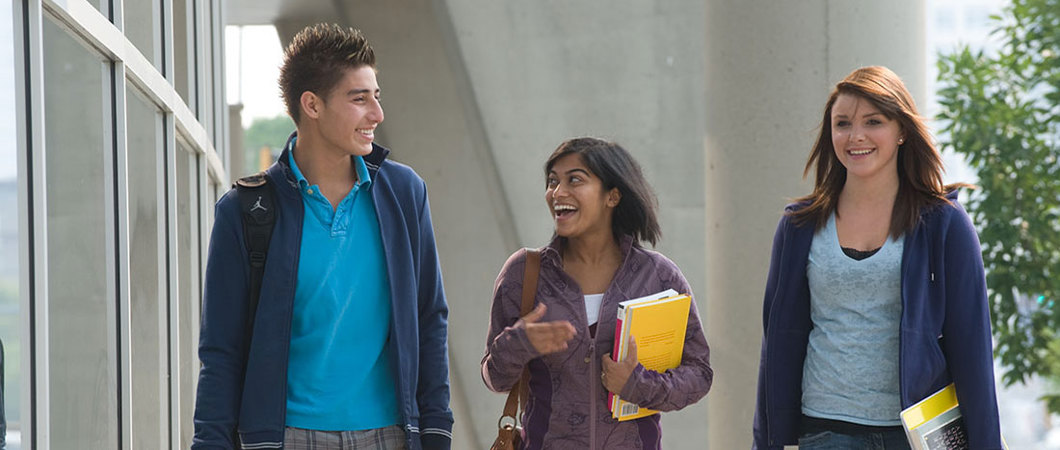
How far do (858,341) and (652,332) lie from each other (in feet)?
2.19

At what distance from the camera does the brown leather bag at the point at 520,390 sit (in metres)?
4.26

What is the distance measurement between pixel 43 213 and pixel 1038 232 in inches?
516

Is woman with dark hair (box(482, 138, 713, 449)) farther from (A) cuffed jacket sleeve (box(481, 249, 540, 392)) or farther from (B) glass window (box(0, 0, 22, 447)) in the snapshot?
(B) glass window (box(0, 0, 22, 447))

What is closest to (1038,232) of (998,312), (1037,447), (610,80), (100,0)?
(998,312)

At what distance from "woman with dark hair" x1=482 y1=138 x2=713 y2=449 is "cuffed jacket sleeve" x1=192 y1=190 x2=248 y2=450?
0.92m

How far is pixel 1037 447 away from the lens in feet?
268

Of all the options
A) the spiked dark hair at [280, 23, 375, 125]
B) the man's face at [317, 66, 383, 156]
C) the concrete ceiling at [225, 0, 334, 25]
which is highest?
the concrete ceiling at [225, 0, 334, 25]

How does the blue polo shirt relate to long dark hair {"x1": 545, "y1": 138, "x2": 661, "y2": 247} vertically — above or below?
below

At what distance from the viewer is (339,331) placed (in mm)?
3631

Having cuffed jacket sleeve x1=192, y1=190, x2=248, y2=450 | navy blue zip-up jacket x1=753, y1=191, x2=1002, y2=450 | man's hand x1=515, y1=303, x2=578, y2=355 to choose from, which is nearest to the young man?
cuffed jacket sleeve x1=192, y1=190, x2=248, y2=450

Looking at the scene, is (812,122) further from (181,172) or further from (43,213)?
(43,213)

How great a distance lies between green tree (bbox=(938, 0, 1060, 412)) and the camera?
14617 mm

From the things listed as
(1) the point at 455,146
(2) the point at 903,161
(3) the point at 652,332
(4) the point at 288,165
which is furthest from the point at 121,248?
(1) the point at 455,146

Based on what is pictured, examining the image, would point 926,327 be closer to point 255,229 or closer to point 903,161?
point 903,161
